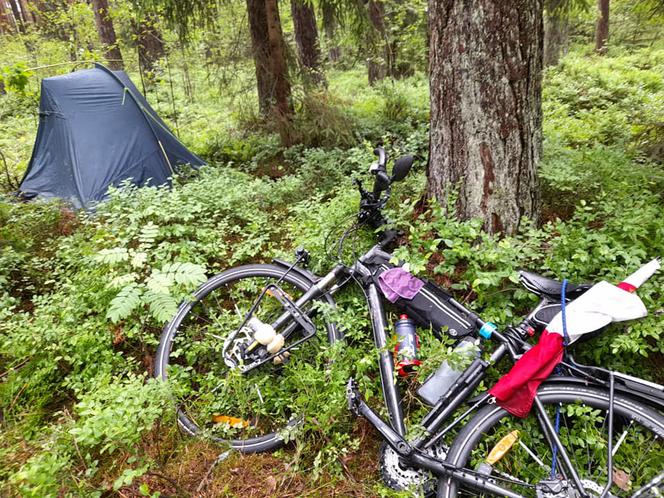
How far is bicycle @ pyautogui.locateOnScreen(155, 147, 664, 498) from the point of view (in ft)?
6.66

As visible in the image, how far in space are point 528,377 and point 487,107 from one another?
1.88 metres

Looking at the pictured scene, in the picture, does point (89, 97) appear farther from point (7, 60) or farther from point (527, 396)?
point (7, 60)

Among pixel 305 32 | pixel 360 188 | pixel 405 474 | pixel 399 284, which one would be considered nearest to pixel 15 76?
pixel 360 188

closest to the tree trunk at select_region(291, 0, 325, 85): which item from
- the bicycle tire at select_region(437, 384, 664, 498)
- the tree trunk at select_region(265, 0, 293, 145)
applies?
the tree trunk at select_region(265, 0, 293, 145)

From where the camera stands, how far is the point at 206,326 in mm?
3141

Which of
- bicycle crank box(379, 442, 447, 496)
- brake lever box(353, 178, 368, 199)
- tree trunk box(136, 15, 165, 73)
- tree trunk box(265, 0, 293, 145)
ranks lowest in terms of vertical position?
bicycle crank box(379, 442, 447, 496)

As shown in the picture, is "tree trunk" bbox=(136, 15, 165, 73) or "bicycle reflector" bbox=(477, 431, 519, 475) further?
"tree trunk" bbox=(136, 15, 165, 73)

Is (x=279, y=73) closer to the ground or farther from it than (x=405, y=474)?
farther from it

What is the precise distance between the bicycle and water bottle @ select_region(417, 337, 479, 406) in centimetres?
3

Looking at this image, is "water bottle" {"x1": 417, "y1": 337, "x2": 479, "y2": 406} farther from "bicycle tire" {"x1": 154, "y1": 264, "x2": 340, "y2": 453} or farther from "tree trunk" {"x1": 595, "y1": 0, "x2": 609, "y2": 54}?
"tree trunk" {"x1": 595, "y1": 0, "x2": 609, "y2": 54}

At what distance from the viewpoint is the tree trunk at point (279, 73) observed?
Result: 5980mm

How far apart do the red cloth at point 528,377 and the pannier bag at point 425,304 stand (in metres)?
0.42

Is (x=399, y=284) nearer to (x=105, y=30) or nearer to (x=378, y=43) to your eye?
(x=378, y=43)

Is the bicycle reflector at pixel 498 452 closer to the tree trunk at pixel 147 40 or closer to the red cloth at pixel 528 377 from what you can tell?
the red cloth at pixel 528 377
